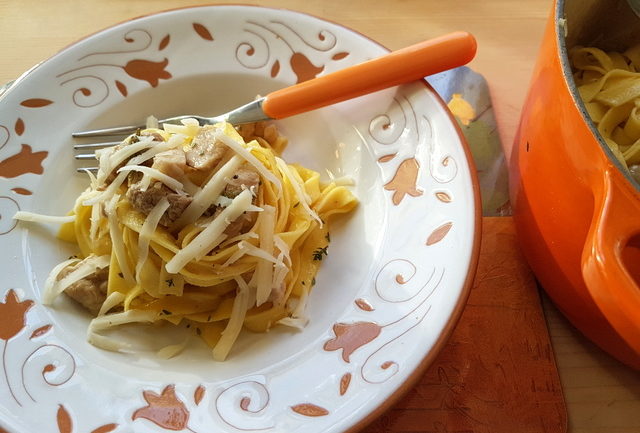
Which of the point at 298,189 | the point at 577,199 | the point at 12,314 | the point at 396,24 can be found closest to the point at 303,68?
the point at 298,189

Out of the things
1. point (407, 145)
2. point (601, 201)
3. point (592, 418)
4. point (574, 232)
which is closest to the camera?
point (601, 201)

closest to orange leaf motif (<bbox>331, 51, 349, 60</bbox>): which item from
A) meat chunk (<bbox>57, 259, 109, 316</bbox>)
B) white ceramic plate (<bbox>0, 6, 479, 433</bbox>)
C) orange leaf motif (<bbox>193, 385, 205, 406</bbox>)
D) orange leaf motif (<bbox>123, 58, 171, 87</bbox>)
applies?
white ceramic plate (<bbox>0, 6, 479, 433</bbox>)

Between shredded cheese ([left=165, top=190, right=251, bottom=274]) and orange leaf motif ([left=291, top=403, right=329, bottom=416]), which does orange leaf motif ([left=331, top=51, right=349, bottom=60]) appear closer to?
shredded cheese ([left=165, top=190, right=251, bottom=274])

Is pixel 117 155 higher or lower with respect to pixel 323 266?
higher

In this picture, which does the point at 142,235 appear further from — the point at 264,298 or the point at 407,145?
the point at 407,145

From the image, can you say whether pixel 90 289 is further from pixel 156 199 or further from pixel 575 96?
pixel 575 96

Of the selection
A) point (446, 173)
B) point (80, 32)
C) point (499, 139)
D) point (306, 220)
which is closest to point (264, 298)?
point (306, 220)
